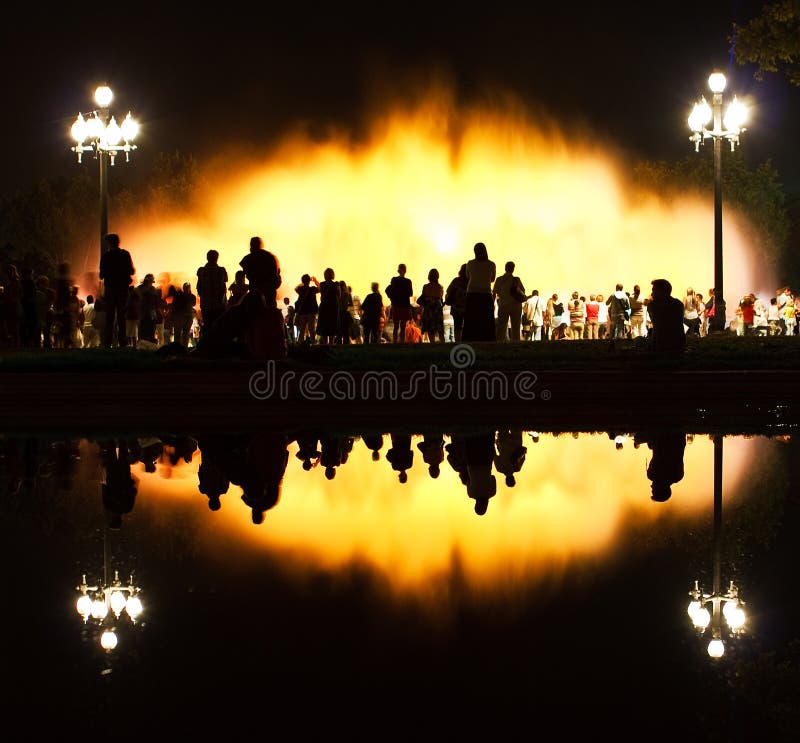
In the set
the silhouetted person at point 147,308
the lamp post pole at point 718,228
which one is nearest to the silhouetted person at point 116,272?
the silhouetted person at point 147,308

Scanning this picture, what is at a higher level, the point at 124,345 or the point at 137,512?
the point at 124,345

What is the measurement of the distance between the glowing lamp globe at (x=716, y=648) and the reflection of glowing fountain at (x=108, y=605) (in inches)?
80.1

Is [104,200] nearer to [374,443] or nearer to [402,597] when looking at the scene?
[374,443]

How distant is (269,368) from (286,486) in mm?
6357

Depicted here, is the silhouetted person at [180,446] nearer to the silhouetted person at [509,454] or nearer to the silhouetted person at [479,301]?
the silhouetted person at [509,454]

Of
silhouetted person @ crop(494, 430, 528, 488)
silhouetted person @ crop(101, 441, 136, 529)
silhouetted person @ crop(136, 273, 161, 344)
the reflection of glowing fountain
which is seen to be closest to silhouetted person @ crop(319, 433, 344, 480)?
silhouetted person @ crop(494, 430, 528, 488)

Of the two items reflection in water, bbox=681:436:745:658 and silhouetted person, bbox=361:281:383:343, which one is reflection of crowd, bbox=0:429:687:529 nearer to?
reflection in water, bbox=681:436:745:658

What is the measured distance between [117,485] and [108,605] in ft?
11.3

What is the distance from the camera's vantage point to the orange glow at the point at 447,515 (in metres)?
5.88

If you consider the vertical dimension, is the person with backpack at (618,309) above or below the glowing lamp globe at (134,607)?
above

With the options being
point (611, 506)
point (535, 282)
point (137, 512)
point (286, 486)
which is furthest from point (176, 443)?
point (535, 282)

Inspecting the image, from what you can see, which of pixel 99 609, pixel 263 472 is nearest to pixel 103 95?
pixel 263 472

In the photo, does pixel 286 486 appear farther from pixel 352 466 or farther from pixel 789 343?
pixel 789 343

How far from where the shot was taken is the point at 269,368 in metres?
14.6
